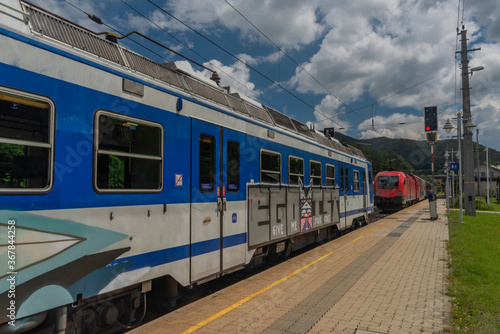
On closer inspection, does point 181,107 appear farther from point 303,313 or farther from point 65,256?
point 303,313

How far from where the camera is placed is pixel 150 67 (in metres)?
5.13

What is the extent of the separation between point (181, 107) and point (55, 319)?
3153 mm

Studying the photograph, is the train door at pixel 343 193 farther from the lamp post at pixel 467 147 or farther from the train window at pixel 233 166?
the lamp post at pixel 467 147

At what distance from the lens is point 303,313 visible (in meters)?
5.37

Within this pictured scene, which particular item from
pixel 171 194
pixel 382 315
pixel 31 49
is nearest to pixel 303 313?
pixel 382 315

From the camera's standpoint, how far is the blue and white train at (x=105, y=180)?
3215mm

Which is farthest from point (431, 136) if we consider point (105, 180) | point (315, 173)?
point (105, 180)

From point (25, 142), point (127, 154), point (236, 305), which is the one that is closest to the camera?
point (25, 142)

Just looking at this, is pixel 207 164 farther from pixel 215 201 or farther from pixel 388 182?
pixel 388 182

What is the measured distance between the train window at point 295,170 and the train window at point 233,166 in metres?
2.45

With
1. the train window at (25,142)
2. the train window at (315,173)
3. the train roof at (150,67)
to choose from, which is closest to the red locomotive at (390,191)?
the train window at (315,173)

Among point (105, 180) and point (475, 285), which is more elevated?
point (105, 180)

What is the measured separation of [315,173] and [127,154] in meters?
7.16

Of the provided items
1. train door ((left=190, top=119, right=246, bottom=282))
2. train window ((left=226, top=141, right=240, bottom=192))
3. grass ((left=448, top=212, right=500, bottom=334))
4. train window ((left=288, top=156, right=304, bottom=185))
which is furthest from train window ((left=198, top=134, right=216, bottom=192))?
grass ((left=448, top=212, right=500, bottom=334))
